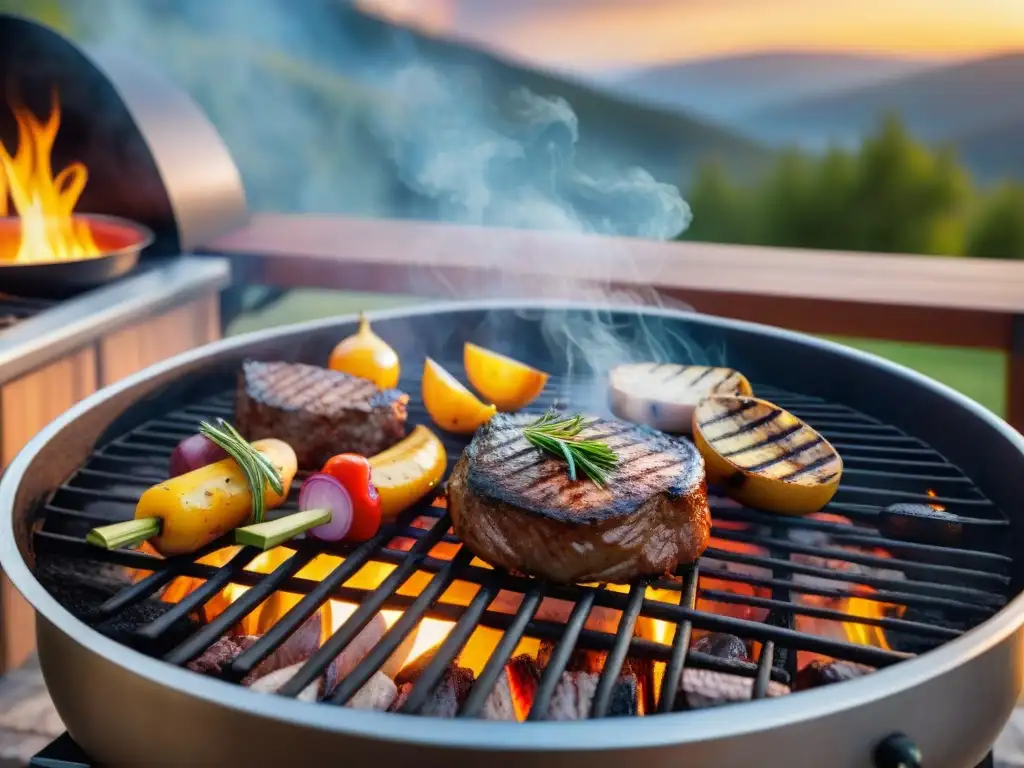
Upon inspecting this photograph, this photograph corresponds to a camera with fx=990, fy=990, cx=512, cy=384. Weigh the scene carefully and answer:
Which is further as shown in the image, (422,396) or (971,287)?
(971,287)

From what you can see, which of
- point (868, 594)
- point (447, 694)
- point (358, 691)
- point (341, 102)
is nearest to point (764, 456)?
point (868, 594)

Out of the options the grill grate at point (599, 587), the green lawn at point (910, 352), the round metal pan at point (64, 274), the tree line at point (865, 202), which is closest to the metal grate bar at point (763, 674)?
the grill grate at point (599, 587)

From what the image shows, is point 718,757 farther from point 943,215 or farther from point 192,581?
point 943,215

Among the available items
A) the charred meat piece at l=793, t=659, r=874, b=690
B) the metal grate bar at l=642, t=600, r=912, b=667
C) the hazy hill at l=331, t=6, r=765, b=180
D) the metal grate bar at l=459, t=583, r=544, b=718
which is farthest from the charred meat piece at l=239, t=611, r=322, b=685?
the hazy hill at l=331, t=6, r=765, b=180

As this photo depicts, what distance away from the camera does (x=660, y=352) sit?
11.0 ft

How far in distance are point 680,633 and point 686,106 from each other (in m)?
8.95

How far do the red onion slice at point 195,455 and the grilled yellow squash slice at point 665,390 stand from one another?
110 cm

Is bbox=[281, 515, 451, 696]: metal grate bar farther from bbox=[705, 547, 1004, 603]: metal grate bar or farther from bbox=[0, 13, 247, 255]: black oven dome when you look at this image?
bbox=[0, 13, 247, 255]: black oven dome

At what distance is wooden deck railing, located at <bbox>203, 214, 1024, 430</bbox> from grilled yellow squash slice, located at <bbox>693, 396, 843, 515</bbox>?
164 cm

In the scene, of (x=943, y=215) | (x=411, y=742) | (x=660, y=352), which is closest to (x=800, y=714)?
(x=411, y=742)

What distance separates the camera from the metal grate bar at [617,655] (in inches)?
59.3

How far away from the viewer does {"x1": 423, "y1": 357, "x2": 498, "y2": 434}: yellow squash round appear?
2.71 metres

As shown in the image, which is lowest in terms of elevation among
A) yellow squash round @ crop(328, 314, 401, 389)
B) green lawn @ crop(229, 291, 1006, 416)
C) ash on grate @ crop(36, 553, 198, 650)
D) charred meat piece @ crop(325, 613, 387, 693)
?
green lawn @ crop(229, 291, 1006, 416)

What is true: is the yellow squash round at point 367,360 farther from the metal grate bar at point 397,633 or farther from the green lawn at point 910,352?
the green lawn at point 910,352
